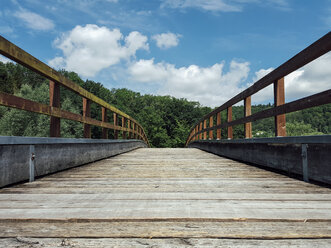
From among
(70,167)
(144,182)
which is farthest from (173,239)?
(70,167)

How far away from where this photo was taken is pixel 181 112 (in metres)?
62.6

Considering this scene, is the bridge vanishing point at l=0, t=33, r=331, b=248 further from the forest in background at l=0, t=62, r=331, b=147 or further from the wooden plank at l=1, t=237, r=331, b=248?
the forest in background at l=0, t=62, r=331, b=147

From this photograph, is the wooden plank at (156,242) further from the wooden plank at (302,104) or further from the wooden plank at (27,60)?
the wooden plank at (27,60)

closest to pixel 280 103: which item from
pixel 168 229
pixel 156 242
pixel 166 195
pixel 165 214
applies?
pixel 166 195

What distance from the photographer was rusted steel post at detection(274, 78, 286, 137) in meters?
3.75

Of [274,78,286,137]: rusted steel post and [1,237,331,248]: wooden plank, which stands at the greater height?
[274,78,286,137]: rusted steel post

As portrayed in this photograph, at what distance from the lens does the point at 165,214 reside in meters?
1.79

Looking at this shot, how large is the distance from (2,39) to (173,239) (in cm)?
229

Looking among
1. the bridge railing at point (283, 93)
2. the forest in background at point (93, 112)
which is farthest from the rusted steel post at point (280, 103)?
the forest in background at point (93, 112)

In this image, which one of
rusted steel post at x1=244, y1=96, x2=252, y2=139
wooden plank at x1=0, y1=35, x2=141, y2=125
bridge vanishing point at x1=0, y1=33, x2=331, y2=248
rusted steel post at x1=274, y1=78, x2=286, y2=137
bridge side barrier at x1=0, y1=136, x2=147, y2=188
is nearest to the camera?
bridge vanishing point at x1=0, y1=33, x2=331, y2=248

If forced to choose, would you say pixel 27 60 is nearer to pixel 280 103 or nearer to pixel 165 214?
pixel 165 214

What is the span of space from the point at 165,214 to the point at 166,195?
575mm

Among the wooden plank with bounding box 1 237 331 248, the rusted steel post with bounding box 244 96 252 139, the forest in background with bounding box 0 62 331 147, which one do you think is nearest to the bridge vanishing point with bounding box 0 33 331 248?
the wooden plank with bounding box 1 237 331 248

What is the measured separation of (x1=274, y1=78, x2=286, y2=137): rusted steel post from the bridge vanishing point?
0.05 ft
